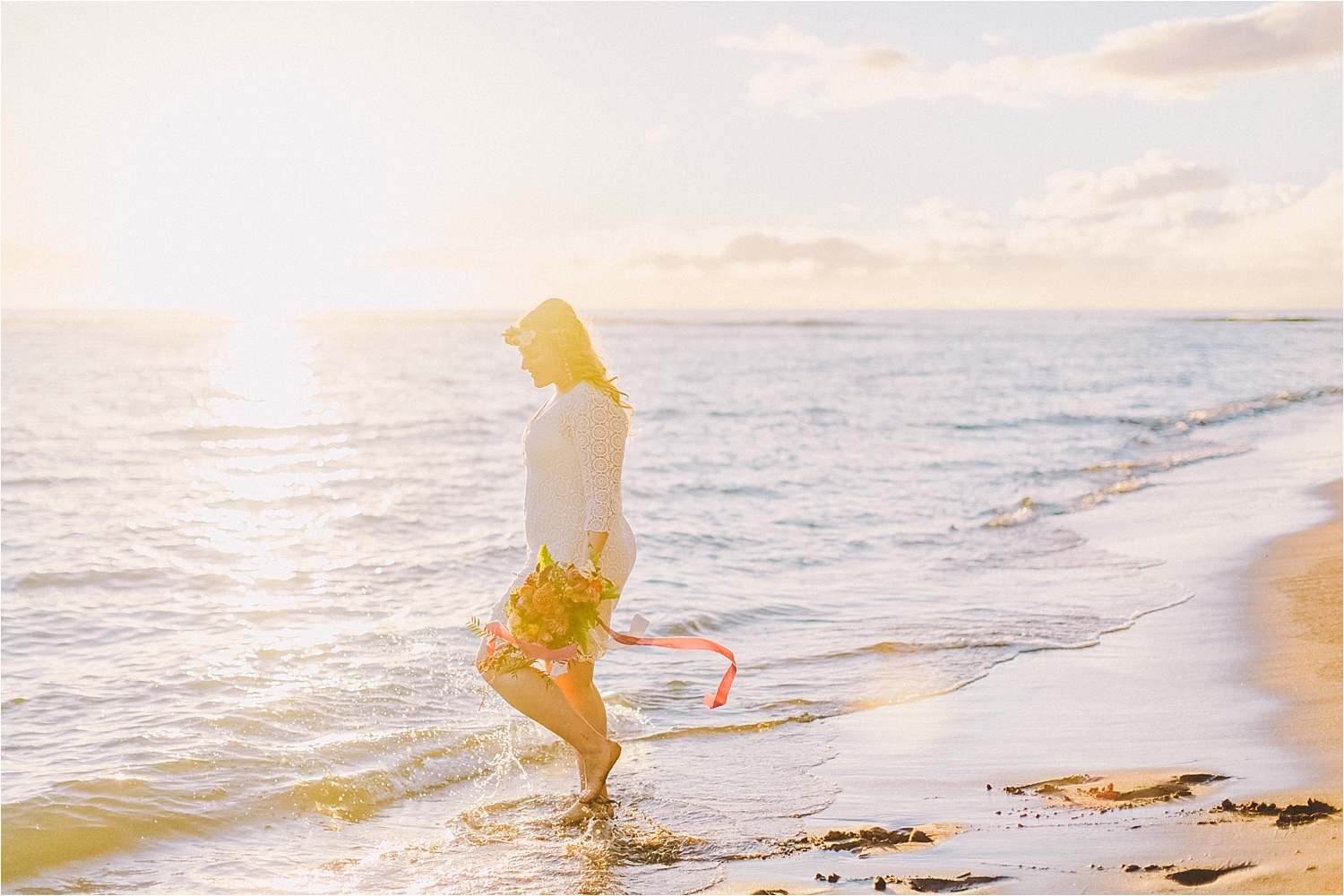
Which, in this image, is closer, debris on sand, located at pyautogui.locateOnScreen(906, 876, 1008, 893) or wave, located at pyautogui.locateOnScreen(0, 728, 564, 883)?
debris on sand, located at pyautogui.locateOnScreen(906, 876, 1008, 893)

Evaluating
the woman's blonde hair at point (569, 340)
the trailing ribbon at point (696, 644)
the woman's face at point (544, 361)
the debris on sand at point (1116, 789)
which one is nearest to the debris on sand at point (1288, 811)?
the debris on sand at point (1116, 789)

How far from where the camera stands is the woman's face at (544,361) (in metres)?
4.51

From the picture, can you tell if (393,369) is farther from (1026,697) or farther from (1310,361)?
(1026,697)

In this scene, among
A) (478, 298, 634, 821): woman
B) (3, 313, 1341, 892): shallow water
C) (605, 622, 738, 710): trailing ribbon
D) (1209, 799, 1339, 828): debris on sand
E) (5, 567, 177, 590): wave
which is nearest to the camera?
(1209, 799, 1339, 828): debris on sand

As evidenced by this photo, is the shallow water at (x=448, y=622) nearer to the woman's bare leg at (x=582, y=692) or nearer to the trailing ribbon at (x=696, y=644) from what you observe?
the woman's bare leg at (x=582, y=692)

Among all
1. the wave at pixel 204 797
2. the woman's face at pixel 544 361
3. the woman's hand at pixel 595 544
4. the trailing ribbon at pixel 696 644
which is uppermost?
the woman's face at pixel 544 361

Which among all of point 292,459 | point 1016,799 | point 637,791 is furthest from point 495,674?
point 292,459

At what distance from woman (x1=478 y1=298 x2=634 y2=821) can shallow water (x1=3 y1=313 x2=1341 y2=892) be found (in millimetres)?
460

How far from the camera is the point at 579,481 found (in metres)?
4.50

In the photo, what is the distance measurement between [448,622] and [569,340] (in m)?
4.78

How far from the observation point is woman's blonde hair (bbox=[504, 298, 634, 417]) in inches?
177

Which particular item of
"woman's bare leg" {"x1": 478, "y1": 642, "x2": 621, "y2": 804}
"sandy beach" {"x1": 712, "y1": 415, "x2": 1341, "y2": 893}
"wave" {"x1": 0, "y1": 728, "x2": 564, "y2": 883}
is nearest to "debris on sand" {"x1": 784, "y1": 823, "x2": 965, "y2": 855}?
"sandy beach" {"x1": 712, "y1": 415, "x2": 1341, "y2": 893}

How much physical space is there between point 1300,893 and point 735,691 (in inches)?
150

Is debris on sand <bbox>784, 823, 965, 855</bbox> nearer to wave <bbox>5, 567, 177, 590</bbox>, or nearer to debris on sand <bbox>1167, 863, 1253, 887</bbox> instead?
debris on sand <bbox>1167, 863, 1253, 887</bbox>
